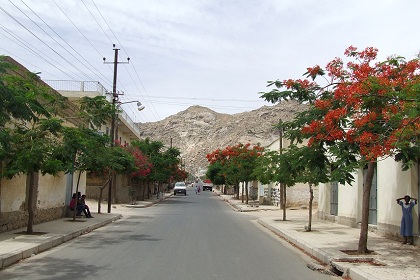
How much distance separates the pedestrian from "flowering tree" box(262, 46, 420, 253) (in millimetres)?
2707

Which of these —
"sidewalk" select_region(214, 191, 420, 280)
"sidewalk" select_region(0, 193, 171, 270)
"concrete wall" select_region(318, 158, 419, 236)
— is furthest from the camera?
"concrete wall" select_region(318, 158, 419, 236)

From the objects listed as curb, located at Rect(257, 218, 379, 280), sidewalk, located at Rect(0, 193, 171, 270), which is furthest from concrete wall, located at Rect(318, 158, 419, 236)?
sidewalk, located at Rect(0, 193, 171, 270)

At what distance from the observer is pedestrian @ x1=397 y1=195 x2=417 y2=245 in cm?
1346

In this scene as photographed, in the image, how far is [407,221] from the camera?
44.2ft

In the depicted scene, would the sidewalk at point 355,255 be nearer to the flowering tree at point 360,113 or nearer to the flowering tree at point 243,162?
the flowering tree at point 360,113

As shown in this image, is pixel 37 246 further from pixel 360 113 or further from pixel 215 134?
pixel 215 134

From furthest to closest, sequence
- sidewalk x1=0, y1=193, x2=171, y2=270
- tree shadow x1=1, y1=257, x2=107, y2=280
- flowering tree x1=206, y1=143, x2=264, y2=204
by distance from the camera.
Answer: flowering tree x1=206, y1=143, x2=264, y2=204, sidewalk x1=0, y1=193, x2=171, y2=270, tree shadow x1=1, y1=257, x2=107, y2=280

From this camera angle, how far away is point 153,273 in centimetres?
882

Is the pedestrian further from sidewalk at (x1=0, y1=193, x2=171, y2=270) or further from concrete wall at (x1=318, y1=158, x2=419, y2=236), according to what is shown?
sidewalk at (x1=0, y1=193, x2=171, y2=270)

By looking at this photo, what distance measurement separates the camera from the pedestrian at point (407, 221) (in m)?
13.5

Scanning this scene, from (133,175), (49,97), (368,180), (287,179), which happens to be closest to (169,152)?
(133,175)

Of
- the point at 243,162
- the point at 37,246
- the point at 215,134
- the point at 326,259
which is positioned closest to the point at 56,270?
the point at 37,246

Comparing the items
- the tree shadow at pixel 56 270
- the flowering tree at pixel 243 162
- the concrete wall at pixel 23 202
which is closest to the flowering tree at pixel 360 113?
the tree shadow at pixel 56 270

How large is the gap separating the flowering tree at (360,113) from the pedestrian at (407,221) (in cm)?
271
